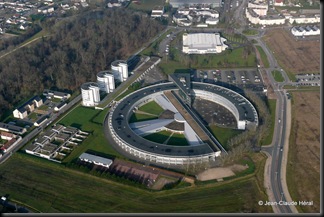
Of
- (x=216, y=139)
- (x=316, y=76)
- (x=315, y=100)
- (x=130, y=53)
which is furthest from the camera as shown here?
(x=130, y=53)

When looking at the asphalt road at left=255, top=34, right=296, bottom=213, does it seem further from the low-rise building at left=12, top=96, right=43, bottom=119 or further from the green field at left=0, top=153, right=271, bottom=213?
the low-rise building at left=12, top=96, right=43, bottom=119

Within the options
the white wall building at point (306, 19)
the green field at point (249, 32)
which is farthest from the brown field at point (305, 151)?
the white wall building at point (306, 19)

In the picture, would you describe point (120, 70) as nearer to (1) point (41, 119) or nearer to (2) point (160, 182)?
(1) point (41, 119)

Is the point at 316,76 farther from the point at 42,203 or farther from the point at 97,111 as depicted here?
the point at 42,203

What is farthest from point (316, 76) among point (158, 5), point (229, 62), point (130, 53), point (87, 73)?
point (158, 5)

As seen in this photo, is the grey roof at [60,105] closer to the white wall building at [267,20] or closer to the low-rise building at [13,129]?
the low-rise building at [13,129]

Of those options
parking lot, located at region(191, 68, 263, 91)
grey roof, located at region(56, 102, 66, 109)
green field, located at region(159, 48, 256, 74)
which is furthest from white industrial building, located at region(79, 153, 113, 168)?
green field, located at region(159, 48, 256, 74)
